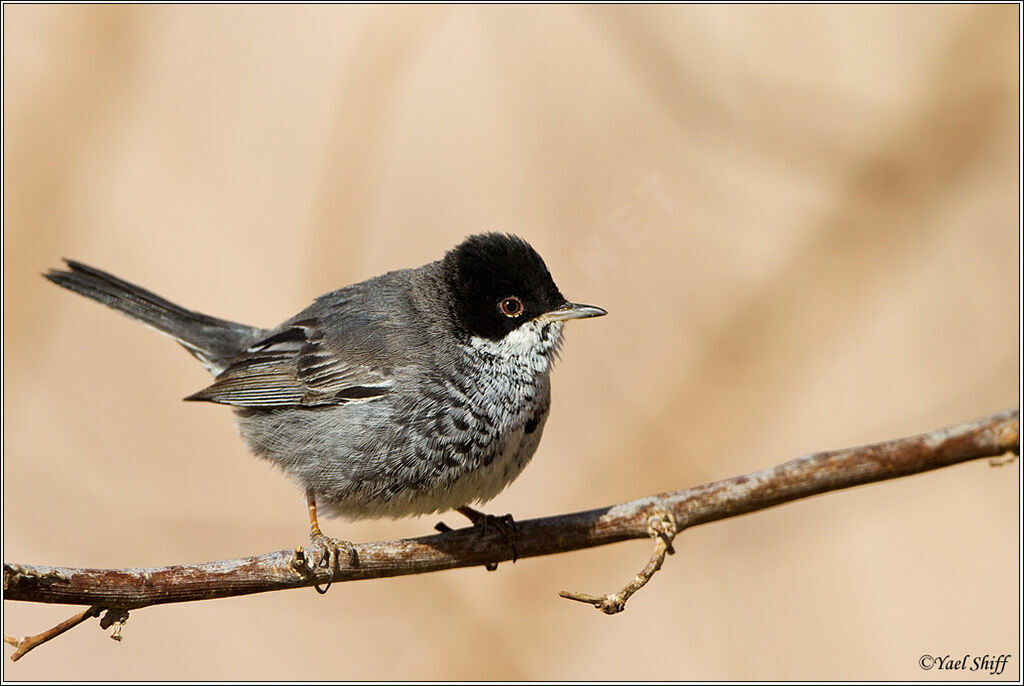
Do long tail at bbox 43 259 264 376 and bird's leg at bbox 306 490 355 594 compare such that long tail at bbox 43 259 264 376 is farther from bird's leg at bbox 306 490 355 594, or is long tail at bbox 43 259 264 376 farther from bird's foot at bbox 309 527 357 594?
bird's foot at bbox 309 527 357 594

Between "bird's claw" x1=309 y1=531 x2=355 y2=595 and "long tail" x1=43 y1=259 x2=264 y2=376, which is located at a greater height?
"long tail" x1=43 y1=259 x2=264 y2=376

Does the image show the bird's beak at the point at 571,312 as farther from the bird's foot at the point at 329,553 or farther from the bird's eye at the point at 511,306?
the bird's foot at the point at 329,553

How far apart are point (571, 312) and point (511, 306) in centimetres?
28

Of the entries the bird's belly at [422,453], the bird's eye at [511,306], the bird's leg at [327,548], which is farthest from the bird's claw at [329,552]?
the bird's eye at [511,306]

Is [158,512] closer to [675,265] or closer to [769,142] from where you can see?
[675,265]

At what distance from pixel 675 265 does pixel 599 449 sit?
1309 millimetres

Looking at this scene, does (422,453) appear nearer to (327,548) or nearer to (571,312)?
(327,548)

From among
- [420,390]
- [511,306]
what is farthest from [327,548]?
[511,306]

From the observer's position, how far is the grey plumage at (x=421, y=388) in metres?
3.85

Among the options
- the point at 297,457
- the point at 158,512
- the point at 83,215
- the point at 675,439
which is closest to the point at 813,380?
the point at 675,439

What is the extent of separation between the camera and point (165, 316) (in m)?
5.06

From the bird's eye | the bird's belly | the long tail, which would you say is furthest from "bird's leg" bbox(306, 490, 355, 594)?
the long tail

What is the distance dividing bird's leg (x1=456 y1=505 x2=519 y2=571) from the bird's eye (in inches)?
36.5

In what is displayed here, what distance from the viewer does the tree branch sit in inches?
108
